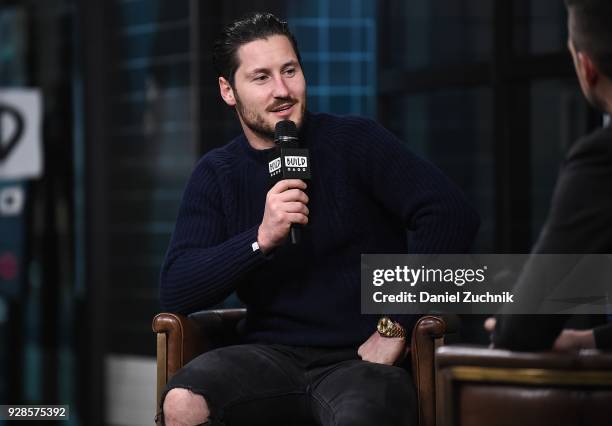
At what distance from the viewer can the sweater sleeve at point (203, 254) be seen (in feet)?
7.39

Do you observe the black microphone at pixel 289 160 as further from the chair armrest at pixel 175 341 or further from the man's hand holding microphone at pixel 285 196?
the chair armrest at pixel 175 341

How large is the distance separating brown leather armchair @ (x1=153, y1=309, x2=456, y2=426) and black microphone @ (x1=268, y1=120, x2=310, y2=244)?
35 cm

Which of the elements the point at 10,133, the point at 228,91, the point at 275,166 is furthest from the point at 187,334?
the point at 10,133

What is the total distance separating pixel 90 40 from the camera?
4805 millimetres

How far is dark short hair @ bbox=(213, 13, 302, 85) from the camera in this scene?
7.82 ft

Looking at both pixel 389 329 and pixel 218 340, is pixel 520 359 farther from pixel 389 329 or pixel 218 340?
pixel 218 340

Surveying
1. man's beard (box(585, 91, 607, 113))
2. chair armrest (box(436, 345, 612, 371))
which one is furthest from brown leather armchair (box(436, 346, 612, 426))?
man's beard (box(585, 91, 607, 113))

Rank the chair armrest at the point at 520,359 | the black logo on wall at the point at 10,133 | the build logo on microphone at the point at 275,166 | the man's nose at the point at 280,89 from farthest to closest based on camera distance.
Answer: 1. the black logo on wall at the point at 10,133
2. the man's nose at the point at 280,89
3. the build logo on microphone at the point at 275,166
4. the chair armrest at the point at 520,359

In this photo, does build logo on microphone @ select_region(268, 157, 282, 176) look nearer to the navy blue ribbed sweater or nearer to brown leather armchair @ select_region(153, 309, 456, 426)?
the navy blue ribbed sweater

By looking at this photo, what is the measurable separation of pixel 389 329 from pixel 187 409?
46 cm

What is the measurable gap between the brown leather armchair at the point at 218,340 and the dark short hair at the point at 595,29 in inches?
33.4

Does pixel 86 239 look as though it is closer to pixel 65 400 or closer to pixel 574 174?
pixel 65 400

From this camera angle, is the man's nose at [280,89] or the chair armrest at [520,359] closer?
the chair armrest at [520,359]

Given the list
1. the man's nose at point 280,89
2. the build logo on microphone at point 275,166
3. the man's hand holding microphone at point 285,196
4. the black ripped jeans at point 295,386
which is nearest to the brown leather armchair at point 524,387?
the black ripped jeans at point 295,386
